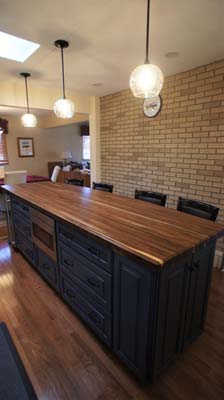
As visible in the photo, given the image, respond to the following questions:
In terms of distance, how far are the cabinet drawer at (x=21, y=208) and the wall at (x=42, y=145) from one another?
530cm

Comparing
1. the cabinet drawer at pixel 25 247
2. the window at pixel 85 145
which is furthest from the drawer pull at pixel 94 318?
the window at pixel 85 145

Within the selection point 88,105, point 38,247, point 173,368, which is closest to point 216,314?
point 173,368

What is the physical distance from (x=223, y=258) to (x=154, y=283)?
2.00 m

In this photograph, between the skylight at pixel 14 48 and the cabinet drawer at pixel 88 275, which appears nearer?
the cabinet drawer at pixel 88 275

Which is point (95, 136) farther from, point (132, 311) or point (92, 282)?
point (132, 311)

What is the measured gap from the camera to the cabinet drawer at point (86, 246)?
1.40 meters

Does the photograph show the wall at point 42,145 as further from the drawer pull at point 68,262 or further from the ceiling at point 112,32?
the drawer pull at point 68,262

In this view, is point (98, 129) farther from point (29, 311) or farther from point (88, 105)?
point (29, 311)

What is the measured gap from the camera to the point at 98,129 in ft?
14.9

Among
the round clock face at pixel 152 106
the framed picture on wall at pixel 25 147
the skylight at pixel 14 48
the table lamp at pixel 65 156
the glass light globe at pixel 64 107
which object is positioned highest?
the skylight at pixel 14 48

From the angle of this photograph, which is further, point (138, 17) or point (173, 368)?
point (138, 17)

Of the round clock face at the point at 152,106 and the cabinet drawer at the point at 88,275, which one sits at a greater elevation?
the round clock face at the point at 152,106

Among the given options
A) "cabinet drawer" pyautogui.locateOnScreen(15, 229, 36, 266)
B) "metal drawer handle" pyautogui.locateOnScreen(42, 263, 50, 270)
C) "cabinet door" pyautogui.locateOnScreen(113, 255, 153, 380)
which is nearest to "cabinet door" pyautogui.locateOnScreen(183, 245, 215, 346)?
"cabinet door" pyautogui.locateOnScreen(113, 255, 153, 380)

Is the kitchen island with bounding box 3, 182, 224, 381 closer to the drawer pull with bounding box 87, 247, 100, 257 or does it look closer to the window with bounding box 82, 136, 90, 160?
the drawer pull with bounding box 87, 247, 100, 257
